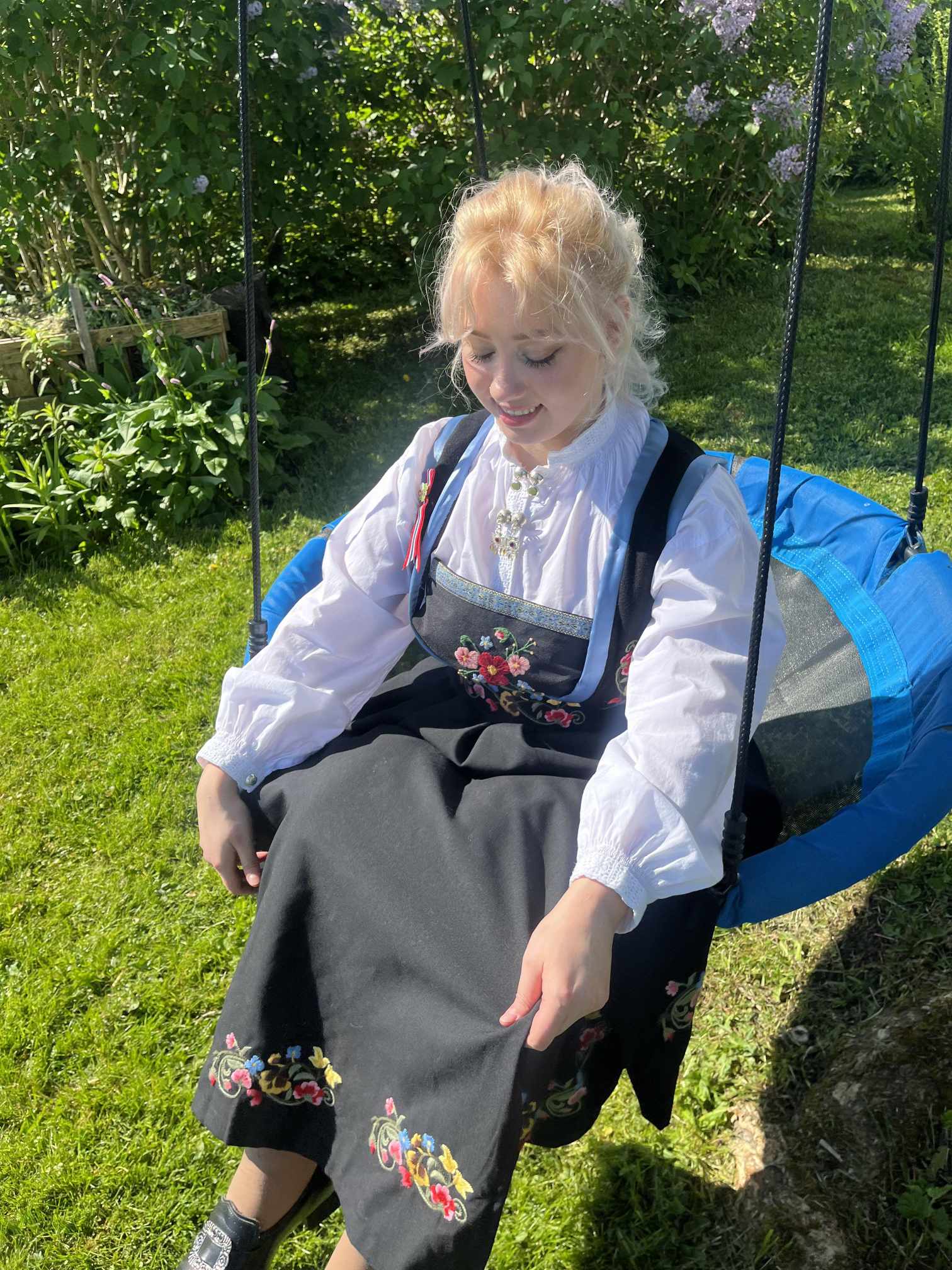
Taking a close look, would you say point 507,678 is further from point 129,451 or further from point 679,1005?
point 129,451

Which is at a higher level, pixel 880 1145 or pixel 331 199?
pixel 331 199

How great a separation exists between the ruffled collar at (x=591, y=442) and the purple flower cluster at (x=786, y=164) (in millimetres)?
3796

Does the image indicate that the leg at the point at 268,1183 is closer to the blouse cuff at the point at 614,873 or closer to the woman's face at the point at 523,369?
the blouse cuff at the point at 614,873

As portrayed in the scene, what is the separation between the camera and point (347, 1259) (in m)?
1.40

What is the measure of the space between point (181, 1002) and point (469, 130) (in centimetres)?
372

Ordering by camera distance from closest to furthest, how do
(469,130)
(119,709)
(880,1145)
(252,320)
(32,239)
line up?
1. (880,1145)
2. (252,320)
3. (119,709)
4. (32,239)
5. (469,130)

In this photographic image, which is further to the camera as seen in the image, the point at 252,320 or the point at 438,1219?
the point at 252,320

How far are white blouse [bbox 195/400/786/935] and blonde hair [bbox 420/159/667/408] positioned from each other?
6.5 inches

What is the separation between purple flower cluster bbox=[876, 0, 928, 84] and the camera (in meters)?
4.75

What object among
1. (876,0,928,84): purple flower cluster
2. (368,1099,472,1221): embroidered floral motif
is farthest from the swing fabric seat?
(876,0,928,84): purple flower cluster

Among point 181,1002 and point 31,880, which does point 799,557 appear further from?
point 31,880

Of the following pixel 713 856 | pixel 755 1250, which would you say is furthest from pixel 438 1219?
pixel 755 1250

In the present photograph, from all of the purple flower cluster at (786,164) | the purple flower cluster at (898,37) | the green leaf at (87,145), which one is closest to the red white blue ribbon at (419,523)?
the green leaf at (87,145)

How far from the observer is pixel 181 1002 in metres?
2.24
